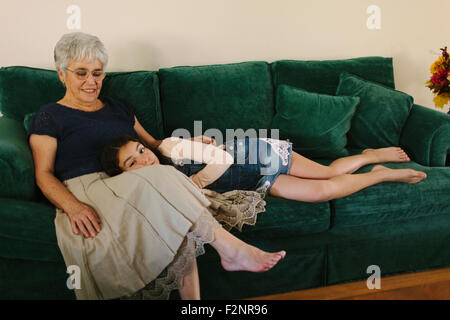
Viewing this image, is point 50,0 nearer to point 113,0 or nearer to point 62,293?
point 113,0

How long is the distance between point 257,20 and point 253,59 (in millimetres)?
247

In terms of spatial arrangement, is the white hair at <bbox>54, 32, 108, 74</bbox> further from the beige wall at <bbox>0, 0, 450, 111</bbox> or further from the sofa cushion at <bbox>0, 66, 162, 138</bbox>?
the beige wall at <bbox>0, 0, 450, 111</bbox>

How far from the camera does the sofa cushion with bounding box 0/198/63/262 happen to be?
132 cm

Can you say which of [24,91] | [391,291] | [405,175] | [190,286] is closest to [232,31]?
[24,91]

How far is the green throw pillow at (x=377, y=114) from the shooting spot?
213cm

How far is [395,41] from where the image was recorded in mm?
2748

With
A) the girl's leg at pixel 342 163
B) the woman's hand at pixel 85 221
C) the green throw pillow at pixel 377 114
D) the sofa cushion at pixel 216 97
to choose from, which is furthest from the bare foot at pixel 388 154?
the woman's hand at pixel 85 221

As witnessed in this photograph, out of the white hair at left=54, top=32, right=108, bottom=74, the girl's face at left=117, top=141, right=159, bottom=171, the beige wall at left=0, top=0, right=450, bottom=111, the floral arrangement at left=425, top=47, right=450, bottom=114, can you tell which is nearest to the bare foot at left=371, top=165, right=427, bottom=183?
the floral arrangement at left=425, top=47, right=450, bottom=114

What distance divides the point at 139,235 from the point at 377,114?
154 cm

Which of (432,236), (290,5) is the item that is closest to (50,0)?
(290,5)

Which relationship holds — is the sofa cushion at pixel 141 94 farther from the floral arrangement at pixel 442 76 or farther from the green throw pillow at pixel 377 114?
the floral arrangement at pixel 442 76

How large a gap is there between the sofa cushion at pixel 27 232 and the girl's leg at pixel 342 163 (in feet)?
3.48

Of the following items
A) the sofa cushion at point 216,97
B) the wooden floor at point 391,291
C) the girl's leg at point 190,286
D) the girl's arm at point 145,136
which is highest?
the sofa cushion at point 216,97

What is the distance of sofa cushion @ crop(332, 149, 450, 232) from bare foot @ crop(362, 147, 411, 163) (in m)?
0.27
